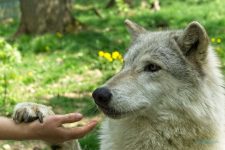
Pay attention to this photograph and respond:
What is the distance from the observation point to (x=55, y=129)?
3299 mm

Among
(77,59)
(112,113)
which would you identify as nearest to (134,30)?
(112,113)

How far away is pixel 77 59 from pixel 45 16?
2217 millimetres

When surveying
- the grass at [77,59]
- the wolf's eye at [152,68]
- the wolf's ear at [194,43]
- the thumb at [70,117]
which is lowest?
the grass at [77,59]

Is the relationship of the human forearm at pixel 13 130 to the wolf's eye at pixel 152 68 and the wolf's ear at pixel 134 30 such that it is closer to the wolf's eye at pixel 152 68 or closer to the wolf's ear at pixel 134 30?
the wolf's eye at pixel 152 68

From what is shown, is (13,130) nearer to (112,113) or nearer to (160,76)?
(112,113)

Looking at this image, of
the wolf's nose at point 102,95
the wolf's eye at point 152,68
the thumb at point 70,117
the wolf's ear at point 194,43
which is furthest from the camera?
the wolf's eye at point 152,68

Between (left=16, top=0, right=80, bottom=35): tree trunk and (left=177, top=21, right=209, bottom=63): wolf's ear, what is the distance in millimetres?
7002

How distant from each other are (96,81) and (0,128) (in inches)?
173

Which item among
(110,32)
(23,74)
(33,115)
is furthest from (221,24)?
(33,115)

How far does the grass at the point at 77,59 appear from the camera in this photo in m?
6.83

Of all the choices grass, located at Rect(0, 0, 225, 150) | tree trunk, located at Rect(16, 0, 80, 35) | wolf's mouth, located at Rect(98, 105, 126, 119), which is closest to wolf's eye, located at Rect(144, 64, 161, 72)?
wolf's mouth, located at Rect(98, 105, 126, 119)

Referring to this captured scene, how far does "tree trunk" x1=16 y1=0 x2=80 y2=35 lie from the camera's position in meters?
10.5

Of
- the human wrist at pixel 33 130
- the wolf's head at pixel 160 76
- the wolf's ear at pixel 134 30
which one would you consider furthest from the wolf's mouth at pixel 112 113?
the wolf's ear at pixel 134 30

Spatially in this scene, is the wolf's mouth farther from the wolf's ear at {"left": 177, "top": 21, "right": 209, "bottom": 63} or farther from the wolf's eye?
the wolf's ear at {"left": 177, "top": 21, "right": 209, "bottom": 63}
